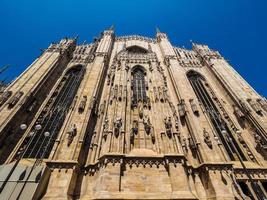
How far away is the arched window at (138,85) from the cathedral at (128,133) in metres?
0.10

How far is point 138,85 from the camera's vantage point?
20.7 m

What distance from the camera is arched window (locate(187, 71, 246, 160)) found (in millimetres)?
15451

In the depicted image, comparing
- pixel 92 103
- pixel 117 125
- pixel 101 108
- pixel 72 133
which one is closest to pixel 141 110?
pixel 101 108

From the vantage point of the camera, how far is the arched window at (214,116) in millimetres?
15451

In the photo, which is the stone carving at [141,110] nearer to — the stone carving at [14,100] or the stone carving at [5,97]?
the stone carving at [14,100]

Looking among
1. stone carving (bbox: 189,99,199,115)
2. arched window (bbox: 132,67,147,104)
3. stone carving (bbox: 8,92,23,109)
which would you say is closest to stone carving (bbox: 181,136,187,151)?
stone carving (bbox: 189,99,199,115)

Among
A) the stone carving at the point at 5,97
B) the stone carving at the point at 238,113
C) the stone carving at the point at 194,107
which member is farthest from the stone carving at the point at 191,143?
the stone carving at the point at 5,97

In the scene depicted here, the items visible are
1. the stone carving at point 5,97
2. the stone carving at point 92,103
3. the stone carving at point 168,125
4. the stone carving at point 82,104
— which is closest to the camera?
the stone carving at point 168,125

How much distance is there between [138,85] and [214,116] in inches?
319

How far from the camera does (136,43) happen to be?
32.8m

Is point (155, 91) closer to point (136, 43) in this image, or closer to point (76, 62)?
point (76, 62)

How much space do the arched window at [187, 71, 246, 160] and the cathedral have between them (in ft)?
0.30

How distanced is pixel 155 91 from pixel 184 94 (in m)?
3.09

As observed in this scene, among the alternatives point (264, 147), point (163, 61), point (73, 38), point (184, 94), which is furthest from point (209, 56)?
point (73, 38)
